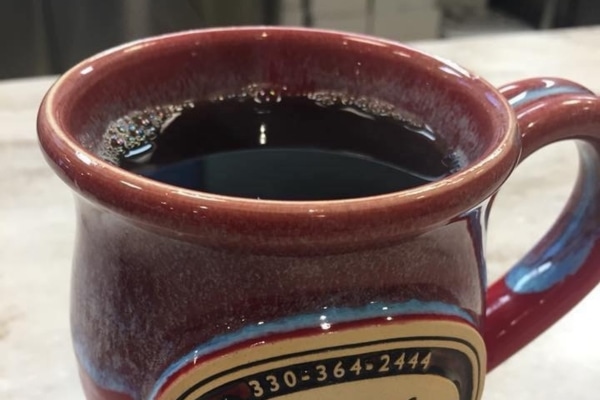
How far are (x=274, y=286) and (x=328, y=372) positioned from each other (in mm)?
33

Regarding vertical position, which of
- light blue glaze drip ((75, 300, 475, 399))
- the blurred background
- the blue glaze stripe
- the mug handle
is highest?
the blue glaze stripe

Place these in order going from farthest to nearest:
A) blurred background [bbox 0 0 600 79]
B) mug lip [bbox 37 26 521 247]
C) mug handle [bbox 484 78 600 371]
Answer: blurred background [bbox 0 0 600 79], mug handle [bbox 484 78 600 371], mug lip [bbox 37 26 521 247]

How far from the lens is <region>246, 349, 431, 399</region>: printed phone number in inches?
10.6

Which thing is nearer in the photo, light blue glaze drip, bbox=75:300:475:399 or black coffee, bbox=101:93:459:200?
light blue glaze drip, bbox=75:300:475:399

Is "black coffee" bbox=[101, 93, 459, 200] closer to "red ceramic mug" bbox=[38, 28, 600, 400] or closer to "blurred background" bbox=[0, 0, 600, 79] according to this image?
"red ceramic mug" bbox=[38, 28, 600, 400]

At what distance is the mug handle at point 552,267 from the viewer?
0.36 m

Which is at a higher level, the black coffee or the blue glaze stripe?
the blue glaze stripe

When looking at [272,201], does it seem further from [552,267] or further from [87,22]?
[87,22]

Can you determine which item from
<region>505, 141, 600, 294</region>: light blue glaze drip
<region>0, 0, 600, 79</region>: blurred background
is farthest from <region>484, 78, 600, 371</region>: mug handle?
<region>0, 0, 600, 79</region>: blurred background

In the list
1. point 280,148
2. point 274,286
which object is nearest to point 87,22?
point 280,148

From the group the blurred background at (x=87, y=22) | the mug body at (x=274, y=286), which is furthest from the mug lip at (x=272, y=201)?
the blurred background at (x=87, y=22)

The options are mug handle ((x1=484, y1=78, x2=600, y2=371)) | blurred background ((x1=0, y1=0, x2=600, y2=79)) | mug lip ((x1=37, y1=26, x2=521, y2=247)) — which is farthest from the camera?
blurred background ((x1=0, y1=0, x2=600, y2=79))

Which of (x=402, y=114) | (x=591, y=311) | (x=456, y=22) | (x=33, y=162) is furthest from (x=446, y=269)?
(x=456, y=22)

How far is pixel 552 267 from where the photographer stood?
1.28 ft
